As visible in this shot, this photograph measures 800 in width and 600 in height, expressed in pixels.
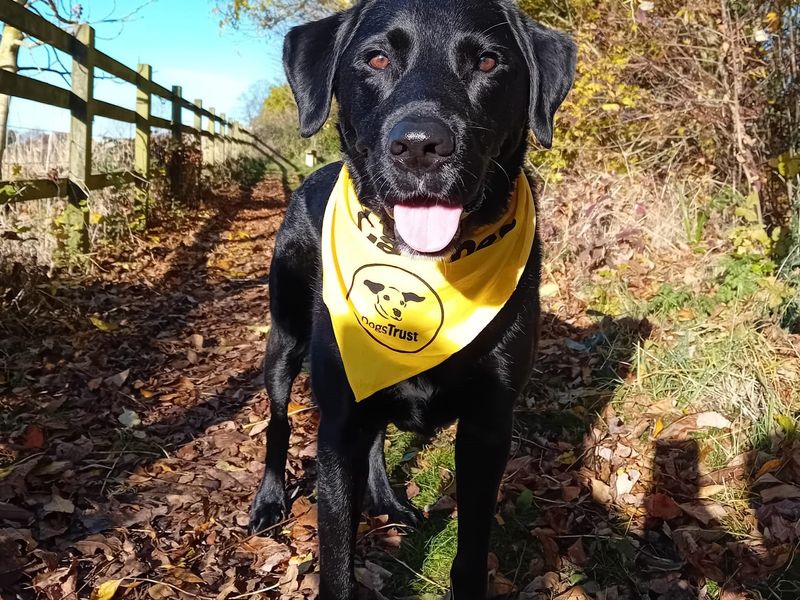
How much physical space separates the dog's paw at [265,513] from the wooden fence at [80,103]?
2794mm

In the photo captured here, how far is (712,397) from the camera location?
3.24 m

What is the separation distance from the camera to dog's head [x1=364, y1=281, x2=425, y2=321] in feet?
→ 7.67

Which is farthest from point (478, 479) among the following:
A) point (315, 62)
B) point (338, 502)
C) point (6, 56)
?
point (6, 56)

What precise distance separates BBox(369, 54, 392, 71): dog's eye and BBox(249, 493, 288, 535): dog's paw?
1826 millimetres

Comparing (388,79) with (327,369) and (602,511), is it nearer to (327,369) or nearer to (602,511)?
(327,369)

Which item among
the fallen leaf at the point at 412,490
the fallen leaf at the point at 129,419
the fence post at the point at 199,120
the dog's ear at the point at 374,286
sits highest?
the fence post at the point at 199,120

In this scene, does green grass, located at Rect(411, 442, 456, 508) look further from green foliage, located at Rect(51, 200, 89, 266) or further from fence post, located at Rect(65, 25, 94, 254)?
fence post, located at Rect(65, 25, 94, 254)

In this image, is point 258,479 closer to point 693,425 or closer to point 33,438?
point 33,438

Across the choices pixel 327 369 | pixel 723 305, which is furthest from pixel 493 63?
pixel 723 305

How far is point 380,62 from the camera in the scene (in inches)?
86.0

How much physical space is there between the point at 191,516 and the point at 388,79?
1.92m

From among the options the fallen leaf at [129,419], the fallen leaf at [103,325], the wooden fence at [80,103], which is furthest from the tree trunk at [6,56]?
the fallen leaf at [129,419]

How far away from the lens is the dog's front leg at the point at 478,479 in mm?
2121

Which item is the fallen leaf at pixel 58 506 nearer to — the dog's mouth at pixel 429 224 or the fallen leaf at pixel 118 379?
the fallen leaf at pixel 118 379
